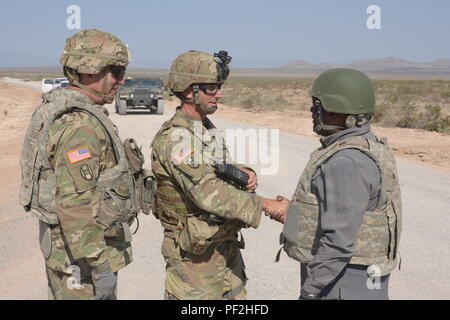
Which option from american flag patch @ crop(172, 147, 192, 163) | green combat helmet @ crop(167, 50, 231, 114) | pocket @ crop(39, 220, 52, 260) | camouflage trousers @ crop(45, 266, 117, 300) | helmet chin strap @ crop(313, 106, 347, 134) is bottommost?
camouflage trousers @ crop(45, 266, 117, 300)

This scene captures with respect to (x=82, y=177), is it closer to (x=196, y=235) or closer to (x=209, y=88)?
(x=196, y=235)

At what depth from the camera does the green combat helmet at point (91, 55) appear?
2.57 meters

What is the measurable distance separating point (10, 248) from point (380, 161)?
420cm

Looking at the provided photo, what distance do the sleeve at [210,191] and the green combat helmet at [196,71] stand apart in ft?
Result: 1.39

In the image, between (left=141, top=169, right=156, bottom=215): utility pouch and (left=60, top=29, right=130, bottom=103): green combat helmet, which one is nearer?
(left=60, top=29, right=130, bottom=103): green combat helmet

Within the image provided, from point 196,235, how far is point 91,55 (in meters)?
1.17

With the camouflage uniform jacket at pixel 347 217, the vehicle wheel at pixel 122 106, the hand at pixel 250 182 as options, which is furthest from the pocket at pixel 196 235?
the vehicle wheel at pixel 122 106

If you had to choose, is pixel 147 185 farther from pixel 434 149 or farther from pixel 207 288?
pixel 434 149

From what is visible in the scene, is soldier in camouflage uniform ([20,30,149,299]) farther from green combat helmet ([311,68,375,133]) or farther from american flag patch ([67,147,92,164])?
green combat helmet ([311,68,375,133])

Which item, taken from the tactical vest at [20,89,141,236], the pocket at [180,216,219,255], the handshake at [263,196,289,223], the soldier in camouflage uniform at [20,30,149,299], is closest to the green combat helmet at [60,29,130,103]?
the soldier in camouflage uniform at [20,30,149,299]

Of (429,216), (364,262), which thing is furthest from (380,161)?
(429,216)

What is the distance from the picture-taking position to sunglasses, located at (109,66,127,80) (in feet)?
8.79

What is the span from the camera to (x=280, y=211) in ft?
8.18

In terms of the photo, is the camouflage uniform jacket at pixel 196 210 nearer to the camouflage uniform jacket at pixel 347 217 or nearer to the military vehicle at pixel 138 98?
the camouflage uniform jacket at pixel 347 217
